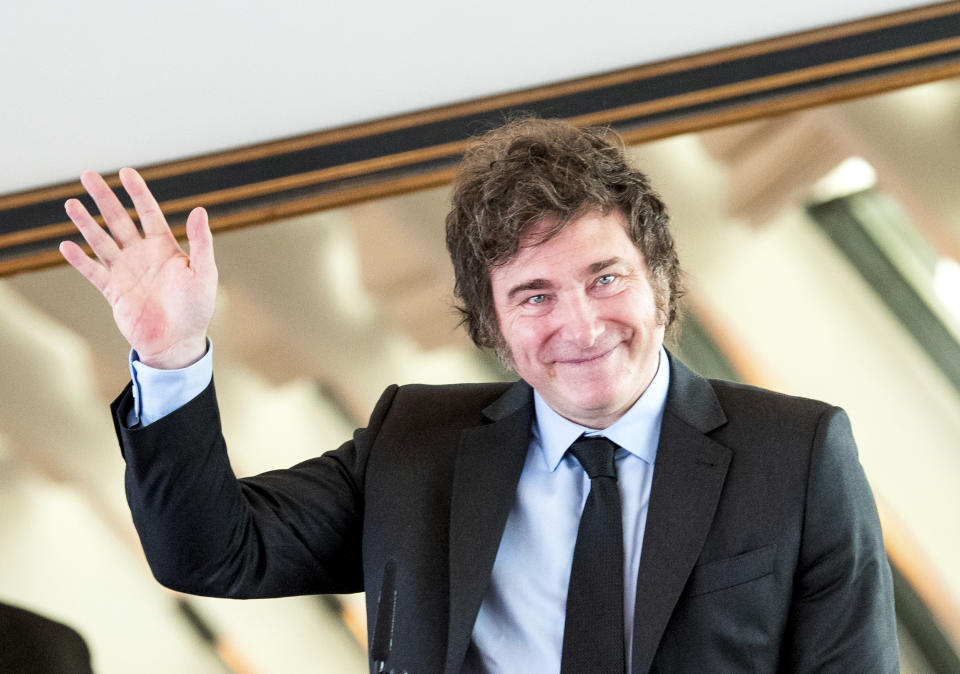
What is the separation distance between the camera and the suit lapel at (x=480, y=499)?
4.37 feet

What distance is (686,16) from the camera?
1.79m

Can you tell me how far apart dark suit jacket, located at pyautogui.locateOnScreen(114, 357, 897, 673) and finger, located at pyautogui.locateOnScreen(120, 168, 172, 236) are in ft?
0.70

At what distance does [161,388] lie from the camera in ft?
4.04

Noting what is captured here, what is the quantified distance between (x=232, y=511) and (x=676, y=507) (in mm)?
562

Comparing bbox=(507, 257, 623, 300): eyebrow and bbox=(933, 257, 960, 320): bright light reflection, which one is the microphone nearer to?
bbox=(507, 257, 623, 300): eyebrow

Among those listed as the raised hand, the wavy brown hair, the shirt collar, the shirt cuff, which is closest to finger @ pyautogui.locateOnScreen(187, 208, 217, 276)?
the raised hand

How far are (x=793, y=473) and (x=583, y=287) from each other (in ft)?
1.15

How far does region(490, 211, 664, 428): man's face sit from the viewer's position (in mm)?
1332

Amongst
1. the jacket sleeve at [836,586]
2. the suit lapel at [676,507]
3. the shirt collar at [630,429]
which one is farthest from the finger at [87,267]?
the jacket sleeve at [836,586]

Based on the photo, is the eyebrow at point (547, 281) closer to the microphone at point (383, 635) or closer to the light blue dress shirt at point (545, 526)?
the light blue dress shirt at point (545, 526)

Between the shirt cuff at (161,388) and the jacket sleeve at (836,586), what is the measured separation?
0.76m

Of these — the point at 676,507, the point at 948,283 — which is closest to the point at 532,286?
the point at 676,507

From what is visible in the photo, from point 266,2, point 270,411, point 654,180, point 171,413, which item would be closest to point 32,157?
point 266,2

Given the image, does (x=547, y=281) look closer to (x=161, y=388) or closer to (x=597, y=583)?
(x=597, y=583)
